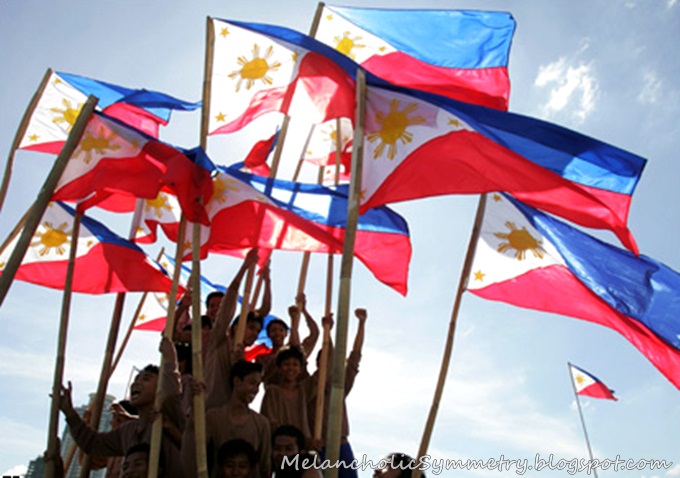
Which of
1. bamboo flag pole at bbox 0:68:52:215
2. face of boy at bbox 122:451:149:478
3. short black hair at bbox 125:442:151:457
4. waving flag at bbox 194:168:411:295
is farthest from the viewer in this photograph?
waving flag at bbox 194:168:411:295

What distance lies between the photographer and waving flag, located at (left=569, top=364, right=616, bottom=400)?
52.3ft

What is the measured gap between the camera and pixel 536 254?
24.3 ft

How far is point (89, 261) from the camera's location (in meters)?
8.43

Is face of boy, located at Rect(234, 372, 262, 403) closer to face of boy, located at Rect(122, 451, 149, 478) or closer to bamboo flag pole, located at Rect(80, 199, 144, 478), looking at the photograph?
face of boy, located at Rect(122, 451, 149, 478)

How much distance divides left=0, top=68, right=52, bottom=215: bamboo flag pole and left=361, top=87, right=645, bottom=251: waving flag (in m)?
4.04

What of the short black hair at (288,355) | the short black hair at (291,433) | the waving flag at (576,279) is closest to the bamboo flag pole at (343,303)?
the short black hair at (291,433)

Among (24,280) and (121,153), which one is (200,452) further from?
(24,280)

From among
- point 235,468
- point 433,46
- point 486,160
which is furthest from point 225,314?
point 433,46

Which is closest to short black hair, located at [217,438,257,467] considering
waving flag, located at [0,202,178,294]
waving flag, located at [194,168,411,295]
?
waving flag, located at [194,168,411,295]

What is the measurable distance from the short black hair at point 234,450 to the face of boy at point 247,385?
1.76 feet

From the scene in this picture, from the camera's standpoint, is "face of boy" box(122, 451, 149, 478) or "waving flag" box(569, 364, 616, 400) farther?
"waving flag" box(569, 364, 616, 400)

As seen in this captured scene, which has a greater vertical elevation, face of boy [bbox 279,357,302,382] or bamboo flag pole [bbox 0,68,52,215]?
bamboo flag pole [bbox 0,68,52,215]

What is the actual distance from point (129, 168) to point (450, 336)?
4097mm

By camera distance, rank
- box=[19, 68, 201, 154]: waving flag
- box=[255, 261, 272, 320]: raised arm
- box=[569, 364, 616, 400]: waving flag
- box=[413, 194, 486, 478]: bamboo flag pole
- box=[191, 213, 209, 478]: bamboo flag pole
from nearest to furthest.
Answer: box=[191, 213, 209, 478]: bamboo flag pole, box=[413, 194, 486, 478]: bamboo flag pole, box=[19, 68, 201, 154]: waving flag, box=[255, 261, 272, 320]: raised arm, box=[569, 364, 616, 400]: waving flag
